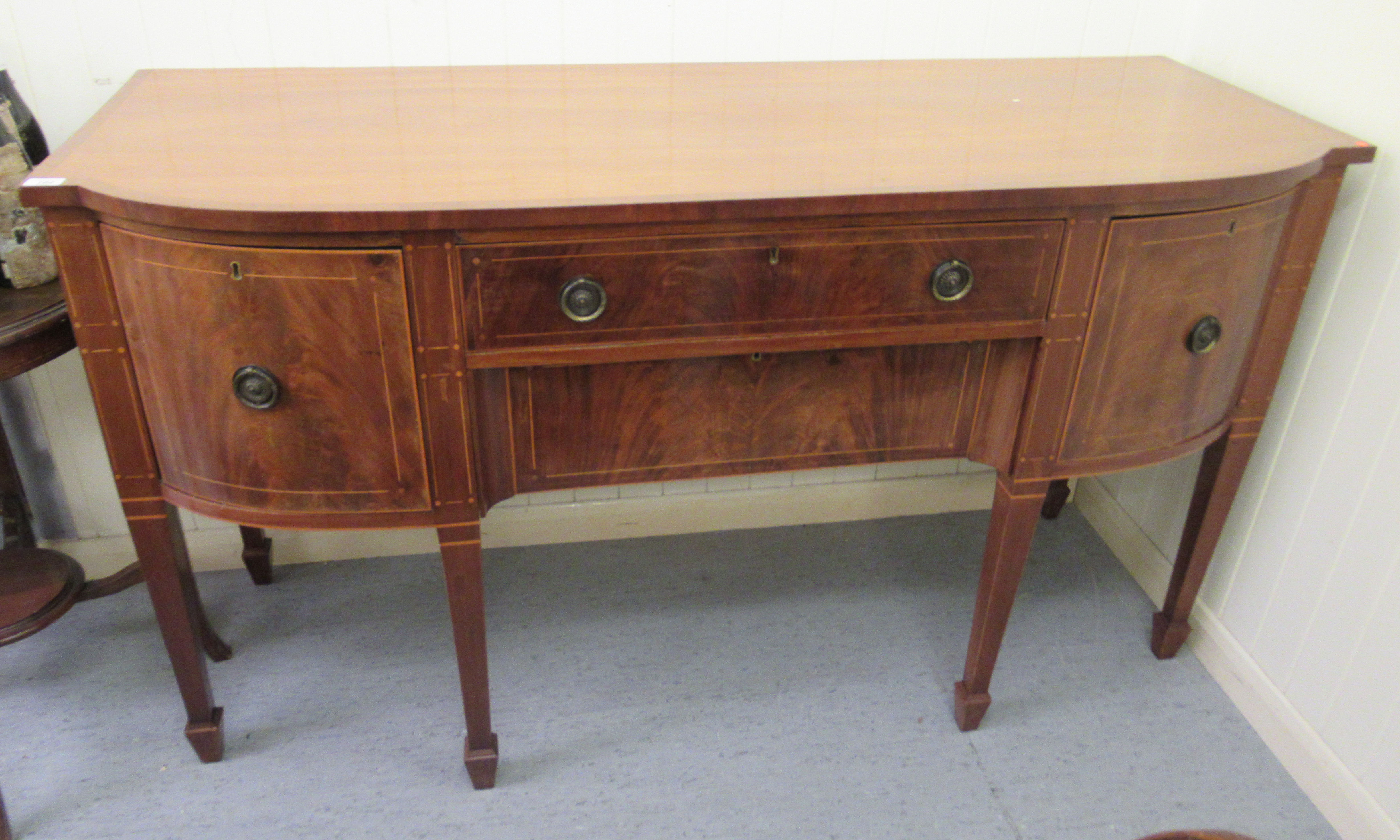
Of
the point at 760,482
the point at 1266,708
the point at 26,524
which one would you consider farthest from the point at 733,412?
the point at 26,524

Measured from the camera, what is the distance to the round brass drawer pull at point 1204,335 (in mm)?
1502

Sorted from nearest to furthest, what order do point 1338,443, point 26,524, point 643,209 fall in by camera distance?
point 643,209, point 1338,443, point 26,524

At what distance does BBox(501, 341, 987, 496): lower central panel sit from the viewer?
1.45 m

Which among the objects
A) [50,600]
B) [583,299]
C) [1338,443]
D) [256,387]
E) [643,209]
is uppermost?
[643,209]

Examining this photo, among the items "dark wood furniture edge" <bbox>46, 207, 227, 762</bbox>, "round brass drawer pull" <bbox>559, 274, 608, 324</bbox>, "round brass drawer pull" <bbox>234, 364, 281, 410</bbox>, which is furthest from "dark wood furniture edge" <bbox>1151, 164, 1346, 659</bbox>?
"dark wood furniture edge" <bbox>46, 207, 227, 762</bbox>

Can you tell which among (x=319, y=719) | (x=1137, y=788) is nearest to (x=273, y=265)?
(x=319, y=719)

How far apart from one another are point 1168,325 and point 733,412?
2.03ft

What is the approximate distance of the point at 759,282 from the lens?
1.35m

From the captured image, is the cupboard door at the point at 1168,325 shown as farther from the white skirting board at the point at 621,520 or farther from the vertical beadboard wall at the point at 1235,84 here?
the white skirting board at the point at 621,520

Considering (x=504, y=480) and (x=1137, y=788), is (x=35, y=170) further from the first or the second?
(x=1137, y=788)

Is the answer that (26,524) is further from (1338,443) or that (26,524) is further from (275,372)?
(1338,443)

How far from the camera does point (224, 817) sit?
1.63m

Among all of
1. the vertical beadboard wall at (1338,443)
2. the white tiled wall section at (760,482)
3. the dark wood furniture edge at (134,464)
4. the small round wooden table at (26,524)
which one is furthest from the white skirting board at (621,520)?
the vertical beadboard wall at (1338,443)

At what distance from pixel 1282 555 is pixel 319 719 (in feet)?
5.42
